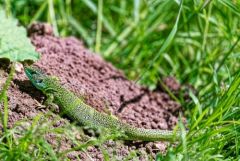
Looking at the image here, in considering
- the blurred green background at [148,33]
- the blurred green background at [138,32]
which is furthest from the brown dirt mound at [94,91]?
the blurred green background at [138,32]

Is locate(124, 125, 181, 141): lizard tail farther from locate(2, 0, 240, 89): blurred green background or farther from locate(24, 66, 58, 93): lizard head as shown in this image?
locate(2, 0, 240, 89): blurred green background

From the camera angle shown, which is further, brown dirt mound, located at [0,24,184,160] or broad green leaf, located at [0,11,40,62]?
broad green leaf, located at [0,11,40,62]

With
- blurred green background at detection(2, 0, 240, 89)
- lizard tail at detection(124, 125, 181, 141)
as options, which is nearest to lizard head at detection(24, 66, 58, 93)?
lizard tail at detection(124, 125, 181, 141)

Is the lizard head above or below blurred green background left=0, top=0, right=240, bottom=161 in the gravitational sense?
below

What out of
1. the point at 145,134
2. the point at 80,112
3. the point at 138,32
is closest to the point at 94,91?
the point at 80,112

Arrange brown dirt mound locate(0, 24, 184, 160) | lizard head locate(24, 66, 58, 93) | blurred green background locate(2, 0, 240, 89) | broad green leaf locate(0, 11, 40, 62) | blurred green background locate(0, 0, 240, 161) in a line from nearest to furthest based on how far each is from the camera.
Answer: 1. brown dirt mound locate(0, 24, 184, 160)
2. lizard head locate(24, 66, 58, 93)
3. broad green leaf locate(0, 11, 40, 62)
4. blurred green background locate(0, 0, 240, 161)
5. blurred green background locate(2, 0, 240, 89)

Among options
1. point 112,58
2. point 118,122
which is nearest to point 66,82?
point 118,122

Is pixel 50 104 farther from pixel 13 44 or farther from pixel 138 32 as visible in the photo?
pixel 138 32

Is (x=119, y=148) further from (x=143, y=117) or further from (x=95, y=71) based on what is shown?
(x=95, y=71)
